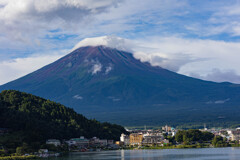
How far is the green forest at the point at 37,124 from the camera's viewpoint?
8354 centimetres

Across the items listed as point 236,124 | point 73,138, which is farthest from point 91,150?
point 236,124

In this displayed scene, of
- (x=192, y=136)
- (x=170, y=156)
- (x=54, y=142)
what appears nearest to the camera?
(x=170, y=156)

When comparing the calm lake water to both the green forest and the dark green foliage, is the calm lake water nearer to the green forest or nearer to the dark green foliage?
the green forest

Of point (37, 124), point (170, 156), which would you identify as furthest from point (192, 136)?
point (37, 124)

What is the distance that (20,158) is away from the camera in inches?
2763

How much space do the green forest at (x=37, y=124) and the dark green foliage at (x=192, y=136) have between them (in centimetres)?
1879

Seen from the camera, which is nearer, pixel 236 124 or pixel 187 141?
pixel 187 141

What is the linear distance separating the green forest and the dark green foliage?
1879 centimetres

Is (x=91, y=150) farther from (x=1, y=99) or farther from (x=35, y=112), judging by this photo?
(x=1, y=99)

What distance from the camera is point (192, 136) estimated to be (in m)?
110

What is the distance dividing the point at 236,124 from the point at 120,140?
67667mm

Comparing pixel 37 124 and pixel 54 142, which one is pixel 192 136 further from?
pixel 37 124

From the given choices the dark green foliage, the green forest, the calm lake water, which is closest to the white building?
the green forest

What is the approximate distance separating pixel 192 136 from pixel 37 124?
37512mm
